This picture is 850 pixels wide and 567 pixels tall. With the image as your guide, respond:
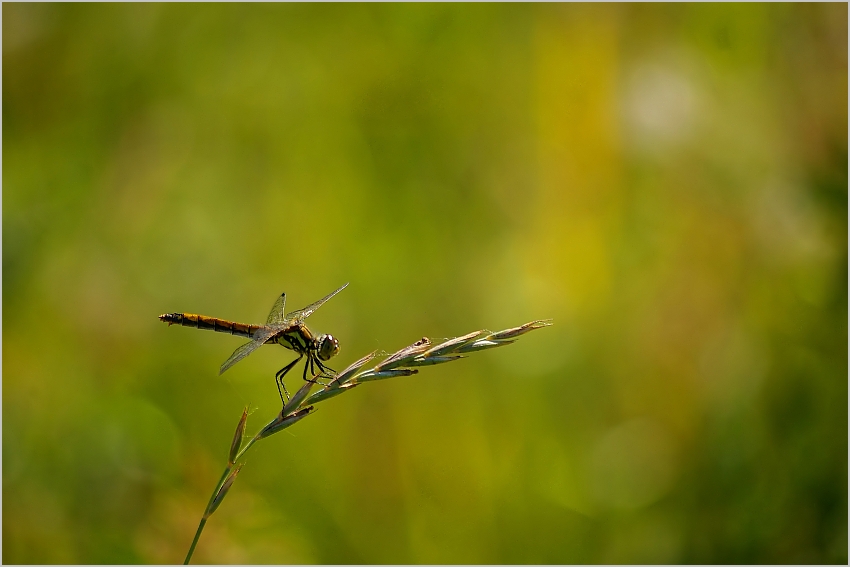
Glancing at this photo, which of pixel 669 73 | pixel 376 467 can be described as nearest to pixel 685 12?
pixel 669 73

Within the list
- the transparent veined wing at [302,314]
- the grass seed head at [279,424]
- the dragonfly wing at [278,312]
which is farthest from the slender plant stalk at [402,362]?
the dragonfly wing at [278,312]

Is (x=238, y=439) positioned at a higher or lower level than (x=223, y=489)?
higher

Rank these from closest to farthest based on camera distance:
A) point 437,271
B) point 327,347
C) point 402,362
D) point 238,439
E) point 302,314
→ point 238,439 → point 402,362 → point 327,347 → point 302,314 → point 437,271

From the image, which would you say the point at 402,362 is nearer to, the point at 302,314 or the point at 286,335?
the point at 286,335

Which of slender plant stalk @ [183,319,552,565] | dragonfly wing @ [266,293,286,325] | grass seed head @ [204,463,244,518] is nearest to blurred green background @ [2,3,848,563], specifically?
dragonfly wing @ [266,293,286,325]

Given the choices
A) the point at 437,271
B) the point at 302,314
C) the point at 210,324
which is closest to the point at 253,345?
the point at 302,314

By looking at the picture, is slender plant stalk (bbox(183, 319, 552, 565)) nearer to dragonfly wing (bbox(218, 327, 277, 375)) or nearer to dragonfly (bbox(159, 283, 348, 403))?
dragonfly wing (bbox(218, 327, 277, 375))
